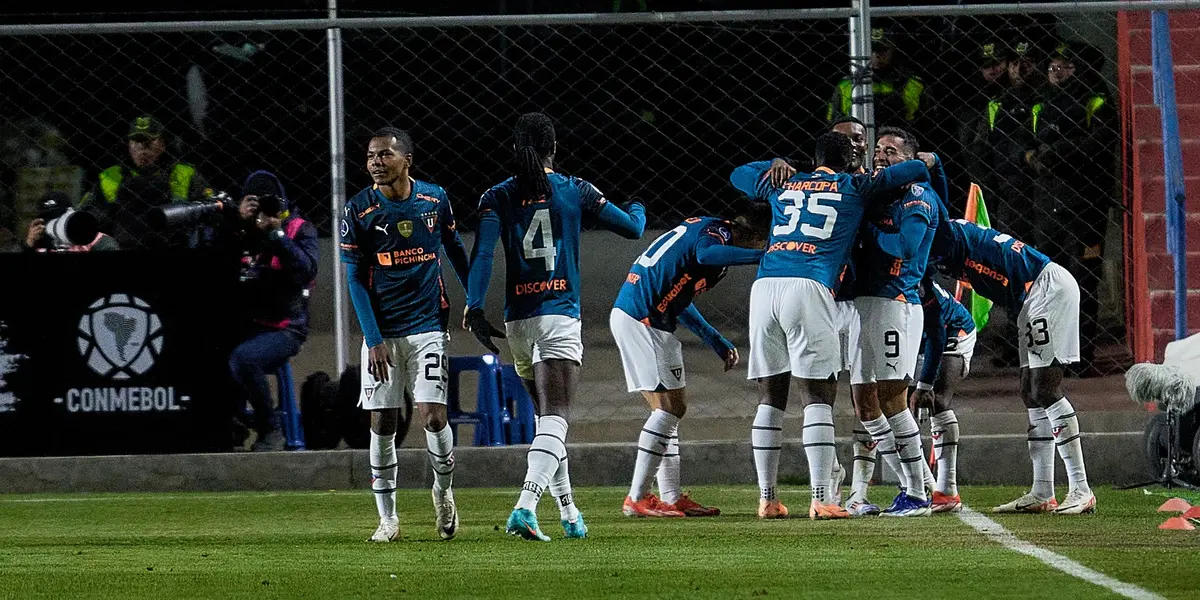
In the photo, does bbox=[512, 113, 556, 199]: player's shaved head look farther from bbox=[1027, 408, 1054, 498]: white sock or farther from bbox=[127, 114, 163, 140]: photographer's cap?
bbox=[127, 114, 163, 140]: photographer's cap

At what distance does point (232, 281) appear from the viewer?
33.7 ft

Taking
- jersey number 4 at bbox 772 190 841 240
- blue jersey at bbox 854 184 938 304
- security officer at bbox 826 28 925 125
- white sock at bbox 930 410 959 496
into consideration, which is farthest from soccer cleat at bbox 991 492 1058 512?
security officer at bbox 826 28 925 125

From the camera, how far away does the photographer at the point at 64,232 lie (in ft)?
34.5

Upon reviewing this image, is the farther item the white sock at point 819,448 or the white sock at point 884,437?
the white sock at point 884,437

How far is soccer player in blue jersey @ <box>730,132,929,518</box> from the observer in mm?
8297

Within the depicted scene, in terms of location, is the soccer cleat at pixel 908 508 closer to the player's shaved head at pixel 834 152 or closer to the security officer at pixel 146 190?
the player's shaved head at pixel 834 152

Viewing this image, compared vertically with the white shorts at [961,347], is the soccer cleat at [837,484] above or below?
below

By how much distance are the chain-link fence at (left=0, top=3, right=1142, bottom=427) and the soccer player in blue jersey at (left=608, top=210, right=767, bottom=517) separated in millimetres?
2034

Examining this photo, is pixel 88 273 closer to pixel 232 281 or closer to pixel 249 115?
pixel 232 281

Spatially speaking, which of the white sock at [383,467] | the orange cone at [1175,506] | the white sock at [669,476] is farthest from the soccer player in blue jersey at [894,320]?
Answer: the white sock at [383,467]

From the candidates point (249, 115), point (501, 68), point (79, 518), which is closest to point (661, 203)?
point (501, 68)

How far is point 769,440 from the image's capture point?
842 centimetres

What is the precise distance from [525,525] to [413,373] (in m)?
0.78

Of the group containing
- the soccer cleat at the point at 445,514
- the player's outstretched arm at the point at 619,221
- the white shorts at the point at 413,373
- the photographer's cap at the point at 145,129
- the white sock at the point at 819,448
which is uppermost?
the photographer's cap at the point at 145,129
